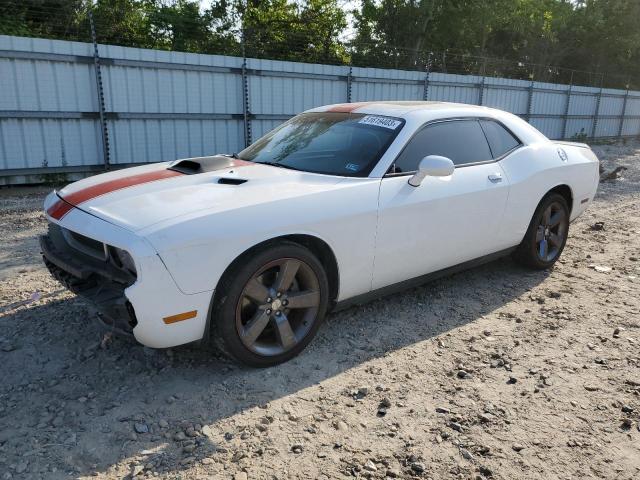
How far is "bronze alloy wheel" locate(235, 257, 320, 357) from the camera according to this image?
123 inches

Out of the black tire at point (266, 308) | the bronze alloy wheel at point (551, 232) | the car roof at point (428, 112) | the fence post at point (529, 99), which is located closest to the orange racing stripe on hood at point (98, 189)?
the black tire at point (266, 308)

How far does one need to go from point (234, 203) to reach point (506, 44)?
32936 millimetres

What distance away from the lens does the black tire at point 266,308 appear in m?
2.98

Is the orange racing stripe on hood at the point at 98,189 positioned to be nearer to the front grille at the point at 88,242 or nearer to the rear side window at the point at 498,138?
the front grille at the point at 88,242

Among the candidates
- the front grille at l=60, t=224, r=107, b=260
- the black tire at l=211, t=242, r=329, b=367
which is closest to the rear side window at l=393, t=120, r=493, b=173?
the black tire at l=211, t=242, r=329, b=367

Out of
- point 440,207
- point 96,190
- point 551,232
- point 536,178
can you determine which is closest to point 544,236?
point 551,232

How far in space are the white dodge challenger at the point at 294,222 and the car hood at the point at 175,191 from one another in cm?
1

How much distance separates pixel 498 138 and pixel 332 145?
5.36ft

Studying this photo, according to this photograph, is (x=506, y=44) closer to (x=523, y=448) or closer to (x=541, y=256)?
(x=541, y=256)

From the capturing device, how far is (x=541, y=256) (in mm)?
5129

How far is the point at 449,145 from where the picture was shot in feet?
13.8

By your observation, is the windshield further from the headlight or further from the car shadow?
the headlight

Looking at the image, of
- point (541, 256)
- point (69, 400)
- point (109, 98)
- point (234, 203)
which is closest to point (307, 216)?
point (234, 203)

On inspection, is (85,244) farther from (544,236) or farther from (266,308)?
(544,236)
